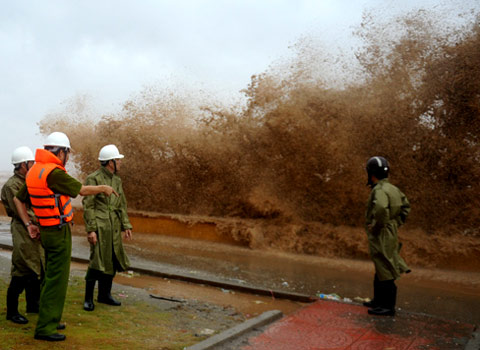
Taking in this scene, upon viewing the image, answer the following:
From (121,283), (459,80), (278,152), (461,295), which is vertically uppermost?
(459,80)

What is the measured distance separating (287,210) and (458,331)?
6.76 meters

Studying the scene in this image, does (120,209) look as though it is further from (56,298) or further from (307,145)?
(307,145)

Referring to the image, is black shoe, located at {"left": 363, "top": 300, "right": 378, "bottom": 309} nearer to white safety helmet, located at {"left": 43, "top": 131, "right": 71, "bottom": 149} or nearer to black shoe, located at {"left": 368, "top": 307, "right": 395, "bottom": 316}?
black shoe, located at {"left": 368, "top": 307, "right": 395, "bottom": 316}

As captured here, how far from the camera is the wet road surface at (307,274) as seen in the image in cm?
703

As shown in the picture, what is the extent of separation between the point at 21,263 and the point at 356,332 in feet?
12.8

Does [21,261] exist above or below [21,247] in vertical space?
below

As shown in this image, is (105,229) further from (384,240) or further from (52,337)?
(384,240)

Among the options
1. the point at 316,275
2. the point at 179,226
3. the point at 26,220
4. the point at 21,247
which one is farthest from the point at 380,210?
the point at 179,226

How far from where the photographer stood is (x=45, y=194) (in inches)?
173

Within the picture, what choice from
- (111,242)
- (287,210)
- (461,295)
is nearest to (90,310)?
(111,242)

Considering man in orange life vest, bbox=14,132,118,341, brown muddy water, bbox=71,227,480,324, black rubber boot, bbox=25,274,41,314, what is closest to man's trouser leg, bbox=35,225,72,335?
man in orange life vest, bbox=14,132,118,341

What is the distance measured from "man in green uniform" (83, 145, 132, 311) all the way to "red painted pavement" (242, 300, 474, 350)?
213cm

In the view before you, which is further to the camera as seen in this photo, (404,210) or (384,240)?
(404,210)

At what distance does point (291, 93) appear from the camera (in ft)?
38.3
